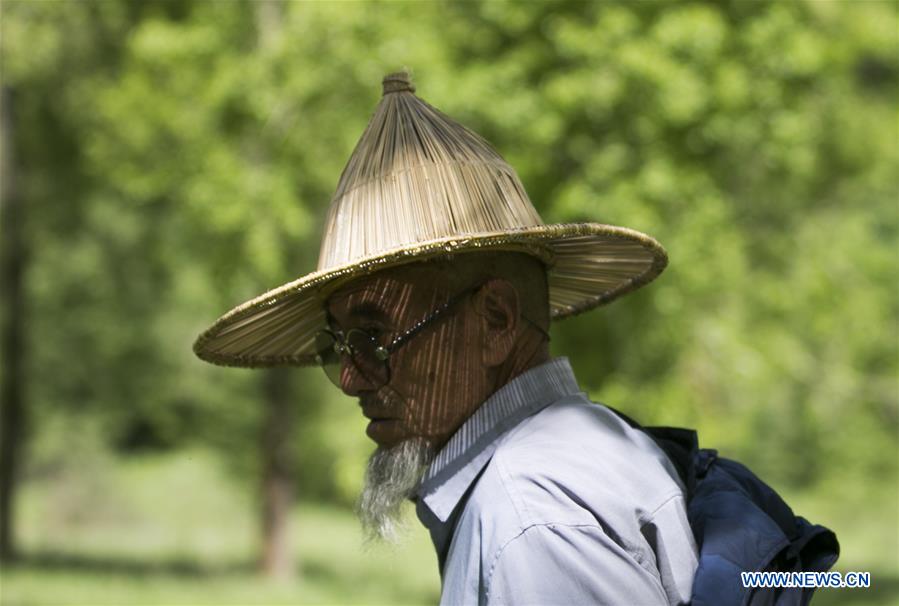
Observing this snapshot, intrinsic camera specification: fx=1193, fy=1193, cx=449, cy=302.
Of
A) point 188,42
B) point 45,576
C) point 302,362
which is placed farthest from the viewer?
point 45,576

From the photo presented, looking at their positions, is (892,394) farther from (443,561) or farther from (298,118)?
(443,561)

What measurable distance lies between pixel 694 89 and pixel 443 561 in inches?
402

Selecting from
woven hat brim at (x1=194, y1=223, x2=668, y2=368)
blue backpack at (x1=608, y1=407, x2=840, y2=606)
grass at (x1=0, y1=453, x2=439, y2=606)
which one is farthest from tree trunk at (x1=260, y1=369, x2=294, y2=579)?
blue backpack at (x1=608, y1=407, x2=840, y2=606)

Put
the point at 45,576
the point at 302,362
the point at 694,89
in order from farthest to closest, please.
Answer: the point at 45,576
the point at 694,89
the point at 302,362

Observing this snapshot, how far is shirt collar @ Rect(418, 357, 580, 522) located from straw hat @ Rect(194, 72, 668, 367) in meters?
0.29

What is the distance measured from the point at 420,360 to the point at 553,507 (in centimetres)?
58

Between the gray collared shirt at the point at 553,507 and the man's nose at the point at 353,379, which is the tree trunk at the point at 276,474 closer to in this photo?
the man's nose at the point at 353,379

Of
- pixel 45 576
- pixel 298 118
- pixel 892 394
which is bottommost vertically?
pixel 45 576

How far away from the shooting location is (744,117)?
12.4 m

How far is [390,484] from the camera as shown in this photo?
2543 millimetres

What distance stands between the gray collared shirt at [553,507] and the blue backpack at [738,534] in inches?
1.6

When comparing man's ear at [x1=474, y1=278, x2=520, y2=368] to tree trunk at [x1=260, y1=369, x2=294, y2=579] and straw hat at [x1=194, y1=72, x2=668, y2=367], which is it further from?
tree trunk at [x1=260, y1=369, x2=294, y2=579]

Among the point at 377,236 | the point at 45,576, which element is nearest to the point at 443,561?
the point at 377,236

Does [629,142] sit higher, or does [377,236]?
[629,142]
